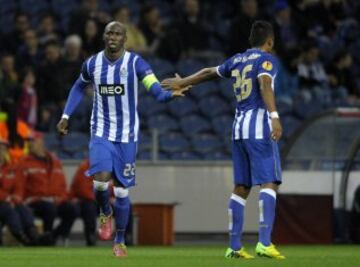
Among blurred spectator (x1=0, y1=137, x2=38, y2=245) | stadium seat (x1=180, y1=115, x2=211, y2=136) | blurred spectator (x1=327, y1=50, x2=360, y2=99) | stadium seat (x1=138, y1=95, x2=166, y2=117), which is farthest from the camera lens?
blurred spectator (x1=327, y1=50, x2=360, y2=99)

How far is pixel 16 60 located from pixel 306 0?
5.47 metres

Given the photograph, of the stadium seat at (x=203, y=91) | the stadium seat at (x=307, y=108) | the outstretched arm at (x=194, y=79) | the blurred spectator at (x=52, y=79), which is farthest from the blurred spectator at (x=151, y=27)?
the outstretched arm at (x=194, y=79)

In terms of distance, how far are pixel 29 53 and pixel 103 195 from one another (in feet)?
32.3

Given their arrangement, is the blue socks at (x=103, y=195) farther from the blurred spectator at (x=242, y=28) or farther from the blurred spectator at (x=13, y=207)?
the blurred spectator at (x=242, y=28)

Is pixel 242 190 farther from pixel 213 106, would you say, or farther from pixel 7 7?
pixel 7 7

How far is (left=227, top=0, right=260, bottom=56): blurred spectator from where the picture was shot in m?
23.5

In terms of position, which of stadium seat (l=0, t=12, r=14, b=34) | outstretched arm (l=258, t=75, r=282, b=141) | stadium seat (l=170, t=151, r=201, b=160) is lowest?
stadium seat (l=170, t=151, r=201, b=160)

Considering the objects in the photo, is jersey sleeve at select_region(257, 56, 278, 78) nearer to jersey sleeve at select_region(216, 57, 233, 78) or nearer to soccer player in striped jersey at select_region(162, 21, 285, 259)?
soccer player in striped jersey at select_region(162, 21, 285, 259)

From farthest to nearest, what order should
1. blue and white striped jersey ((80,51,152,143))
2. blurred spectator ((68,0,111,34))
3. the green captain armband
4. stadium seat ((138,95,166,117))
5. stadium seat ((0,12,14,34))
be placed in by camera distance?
1. stadium seat ((0,12,14,34))
2. blurred spectator ((68,0,111,34))
3. stadium seat ((138,95,166,117))
4. blue and white striped jersey ((80,51,152,143))
5. the green captain armband

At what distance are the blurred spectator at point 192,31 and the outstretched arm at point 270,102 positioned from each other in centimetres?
1068

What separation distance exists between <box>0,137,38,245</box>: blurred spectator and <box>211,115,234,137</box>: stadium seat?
4.07 meters

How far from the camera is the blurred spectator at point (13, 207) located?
19.4 metres

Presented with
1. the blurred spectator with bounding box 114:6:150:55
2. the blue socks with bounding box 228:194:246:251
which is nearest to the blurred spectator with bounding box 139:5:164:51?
the blurred spectator with bounding box 114:6:150:55

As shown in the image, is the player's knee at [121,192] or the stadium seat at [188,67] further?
the stadium seat at [188,67]
